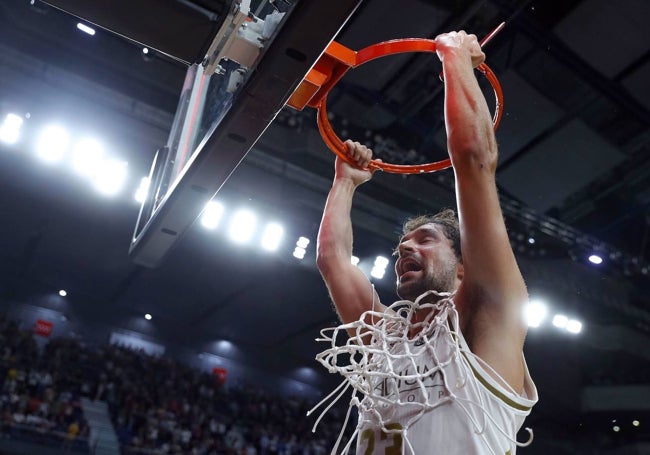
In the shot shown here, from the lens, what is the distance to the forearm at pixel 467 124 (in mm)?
1786

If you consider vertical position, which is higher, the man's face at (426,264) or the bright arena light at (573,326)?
the bright arena light at (573,326)

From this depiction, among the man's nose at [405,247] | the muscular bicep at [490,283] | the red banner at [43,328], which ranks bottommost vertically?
the muscular bicep at [490,283]

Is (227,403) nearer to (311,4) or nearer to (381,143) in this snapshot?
(381,143)

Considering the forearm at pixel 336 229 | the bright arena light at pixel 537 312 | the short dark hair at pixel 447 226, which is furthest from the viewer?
the bright arena light at pixel 537 312

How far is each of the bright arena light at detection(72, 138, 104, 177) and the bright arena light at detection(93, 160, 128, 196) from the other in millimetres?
115

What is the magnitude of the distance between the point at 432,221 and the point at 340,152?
760 millimetres

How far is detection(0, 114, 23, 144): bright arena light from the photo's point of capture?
966 cm

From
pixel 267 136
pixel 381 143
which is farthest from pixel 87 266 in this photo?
pixel 381 143

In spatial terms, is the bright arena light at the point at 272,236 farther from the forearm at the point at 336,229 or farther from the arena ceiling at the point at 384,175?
the forearm at the point at 336,229

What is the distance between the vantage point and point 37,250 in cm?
1317

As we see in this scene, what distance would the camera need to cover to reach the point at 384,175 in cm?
1048

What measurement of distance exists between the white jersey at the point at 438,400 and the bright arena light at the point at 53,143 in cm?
893

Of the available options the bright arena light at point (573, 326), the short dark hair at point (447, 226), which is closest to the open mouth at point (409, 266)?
the short dark hair at point (447, 226)

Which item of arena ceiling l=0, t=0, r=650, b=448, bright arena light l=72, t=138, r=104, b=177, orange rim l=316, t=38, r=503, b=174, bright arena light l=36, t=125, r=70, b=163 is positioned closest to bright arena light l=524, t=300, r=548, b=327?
arena ceiling l=0, t=0, r=650, b=448
